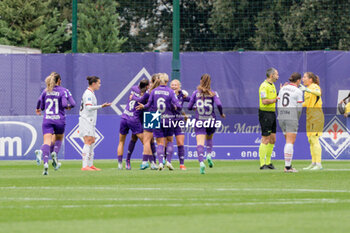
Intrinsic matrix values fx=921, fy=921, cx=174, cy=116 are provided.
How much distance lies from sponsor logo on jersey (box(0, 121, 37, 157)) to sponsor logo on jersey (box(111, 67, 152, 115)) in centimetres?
245

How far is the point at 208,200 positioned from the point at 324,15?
29.0 meters

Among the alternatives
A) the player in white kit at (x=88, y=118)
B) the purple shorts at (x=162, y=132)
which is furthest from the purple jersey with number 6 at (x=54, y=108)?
the purple shorts at (x=162, y=132)

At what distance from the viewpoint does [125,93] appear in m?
26.0

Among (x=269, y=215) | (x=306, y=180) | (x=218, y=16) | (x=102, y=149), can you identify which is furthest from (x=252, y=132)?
(x=218, y=16)

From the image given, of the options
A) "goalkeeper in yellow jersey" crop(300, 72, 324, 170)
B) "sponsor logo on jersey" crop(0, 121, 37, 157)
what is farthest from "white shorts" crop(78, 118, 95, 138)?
"sponsor logo on jersey" crop(0, 121, 37, 157)

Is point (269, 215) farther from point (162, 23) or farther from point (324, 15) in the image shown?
point (162, 23)

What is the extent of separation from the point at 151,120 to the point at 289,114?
2.83m

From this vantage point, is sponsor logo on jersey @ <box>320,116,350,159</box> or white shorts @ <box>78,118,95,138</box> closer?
white shorts @ <box>78,118,95,138</box>

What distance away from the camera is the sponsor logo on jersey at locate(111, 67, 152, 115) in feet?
84.8

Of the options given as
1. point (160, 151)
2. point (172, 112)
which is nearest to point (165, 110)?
point (172, 112)

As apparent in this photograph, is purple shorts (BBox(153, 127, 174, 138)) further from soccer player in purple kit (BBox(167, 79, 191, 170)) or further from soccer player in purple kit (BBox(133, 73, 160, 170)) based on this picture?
soccer player in purple kit (BBox(133, 73, 160, 170))

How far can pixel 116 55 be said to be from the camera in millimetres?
26297

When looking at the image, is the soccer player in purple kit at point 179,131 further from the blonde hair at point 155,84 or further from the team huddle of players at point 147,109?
the blonde hair at point 155,84

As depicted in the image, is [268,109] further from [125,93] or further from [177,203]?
[125,93]
